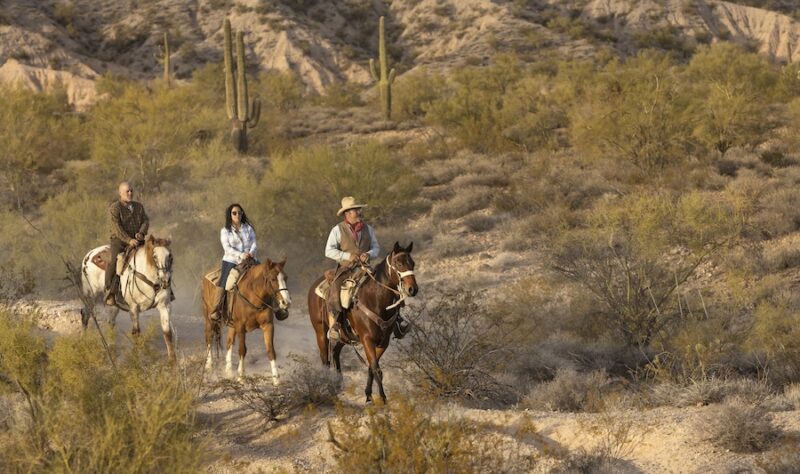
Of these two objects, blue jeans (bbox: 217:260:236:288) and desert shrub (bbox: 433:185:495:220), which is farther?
desert shrub (bbox: 433:185:495:220)

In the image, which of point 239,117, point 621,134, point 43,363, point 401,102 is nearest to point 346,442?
point 43,363

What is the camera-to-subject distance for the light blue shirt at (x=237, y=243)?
11.4m

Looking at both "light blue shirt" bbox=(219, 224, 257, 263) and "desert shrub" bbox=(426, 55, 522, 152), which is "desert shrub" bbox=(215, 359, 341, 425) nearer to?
"light blue shirt" bbox=(219, 224, 257, 263)

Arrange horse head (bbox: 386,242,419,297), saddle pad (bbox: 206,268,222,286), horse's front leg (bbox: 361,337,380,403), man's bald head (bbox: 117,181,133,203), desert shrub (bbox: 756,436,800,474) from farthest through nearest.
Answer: man's bald head (bbox: 117,181,133,203), saddle pad (bbox: 206,268,222,286), horse's front leg (bbox: 361,337,380,403), horse head (bbox: 386,242,419,297), desert shrub (bbox: 756,436,800,474)

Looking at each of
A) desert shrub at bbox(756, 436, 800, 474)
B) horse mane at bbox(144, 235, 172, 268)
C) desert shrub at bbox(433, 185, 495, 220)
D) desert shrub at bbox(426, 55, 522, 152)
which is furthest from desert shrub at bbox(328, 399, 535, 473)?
desert shrub at bbox(426, 55, 522, 152)

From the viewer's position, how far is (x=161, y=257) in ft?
37.3

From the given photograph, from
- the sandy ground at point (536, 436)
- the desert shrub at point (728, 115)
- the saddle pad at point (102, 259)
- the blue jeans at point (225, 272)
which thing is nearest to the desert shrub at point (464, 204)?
the desert shrub at point (728, 115)

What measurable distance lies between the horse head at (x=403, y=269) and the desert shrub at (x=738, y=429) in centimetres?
304

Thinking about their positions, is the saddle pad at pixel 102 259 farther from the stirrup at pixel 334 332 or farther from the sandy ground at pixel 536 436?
the stirrup at pixel 334 332

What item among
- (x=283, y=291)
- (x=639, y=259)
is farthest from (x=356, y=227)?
(x=639, y=259)

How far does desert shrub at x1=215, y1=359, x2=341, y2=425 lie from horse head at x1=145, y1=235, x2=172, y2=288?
2260 millimetres

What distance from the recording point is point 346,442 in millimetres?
6426

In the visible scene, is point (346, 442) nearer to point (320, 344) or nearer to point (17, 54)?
point (320, 344)

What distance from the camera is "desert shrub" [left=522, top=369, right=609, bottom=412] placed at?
9.84 metres
